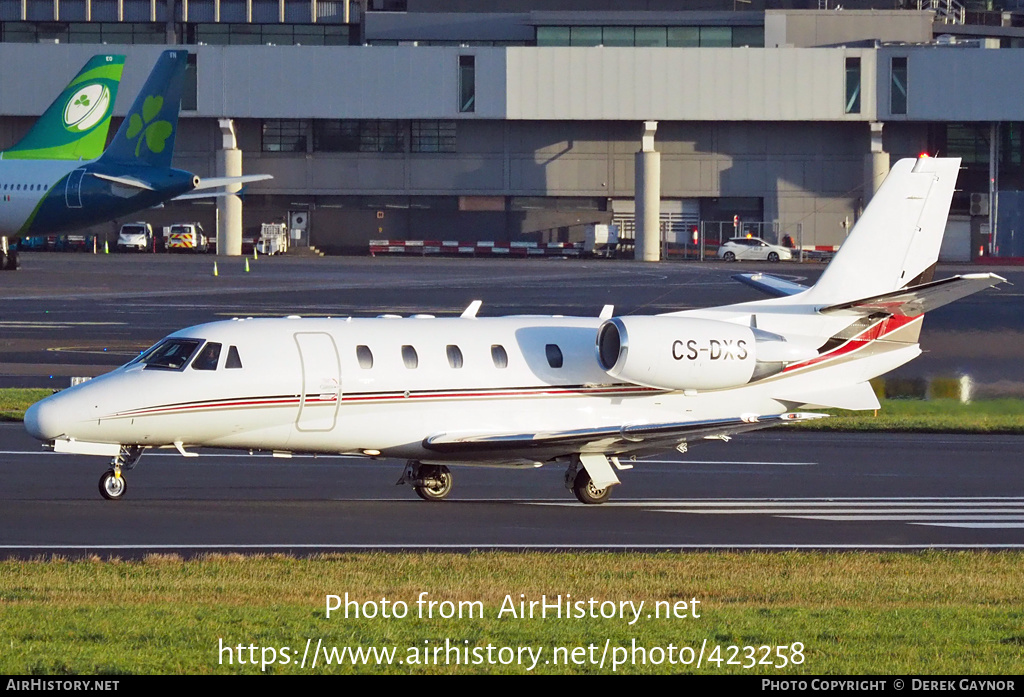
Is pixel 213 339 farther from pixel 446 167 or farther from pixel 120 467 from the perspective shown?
pixel 446 167

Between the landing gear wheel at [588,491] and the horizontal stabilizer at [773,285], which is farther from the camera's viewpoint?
the horizontal stabilizer at [773,285]

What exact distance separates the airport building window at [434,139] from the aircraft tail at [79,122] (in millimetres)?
37449

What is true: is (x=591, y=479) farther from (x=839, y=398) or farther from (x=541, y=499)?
(x=839, y=398)

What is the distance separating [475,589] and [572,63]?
8722 centimetres

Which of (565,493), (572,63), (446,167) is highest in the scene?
(572,63)

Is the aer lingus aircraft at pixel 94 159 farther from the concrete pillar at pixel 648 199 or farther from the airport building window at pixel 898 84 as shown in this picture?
the airport building window at pixel 898 84

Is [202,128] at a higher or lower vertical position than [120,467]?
higher

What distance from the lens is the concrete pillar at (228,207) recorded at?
99938mm

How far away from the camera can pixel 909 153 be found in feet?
346

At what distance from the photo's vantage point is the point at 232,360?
22.1m

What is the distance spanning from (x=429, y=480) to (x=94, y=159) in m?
49.5

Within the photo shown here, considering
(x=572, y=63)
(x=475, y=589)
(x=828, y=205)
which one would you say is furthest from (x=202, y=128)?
(x=475, y=589)

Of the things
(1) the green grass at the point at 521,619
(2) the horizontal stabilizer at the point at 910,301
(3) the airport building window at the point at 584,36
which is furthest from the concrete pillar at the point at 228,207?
(1) the green grass at the point at 521,619
